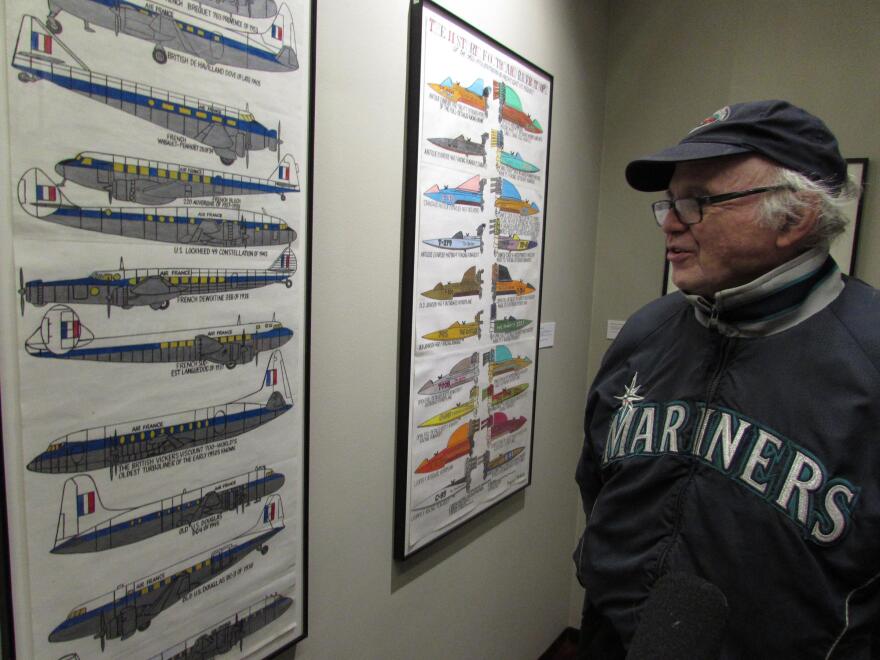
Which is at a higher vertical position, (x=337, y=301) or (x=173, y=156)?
(x=173, y=156)

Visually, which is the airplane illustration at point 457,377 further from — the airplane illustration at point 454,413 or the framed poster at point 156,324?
the framed poster at point 156,324

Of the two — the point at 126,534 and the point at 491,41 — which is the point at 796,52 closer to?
the point at 491,41

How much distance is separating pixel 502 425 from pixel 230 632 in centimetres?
107

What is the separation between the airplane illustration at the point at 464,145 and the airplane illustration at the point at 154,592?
3.14ft

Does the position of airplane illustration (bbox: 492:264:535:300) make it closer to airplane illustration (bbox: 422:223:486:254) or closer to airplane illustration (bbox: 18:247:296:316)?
airplane illustration (bbox: 422:223:486:254)

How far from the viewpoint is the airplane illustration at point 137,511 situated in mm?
786

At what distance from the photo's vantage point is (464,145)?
153 cm

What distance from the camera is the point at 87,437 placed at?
31.3 inches

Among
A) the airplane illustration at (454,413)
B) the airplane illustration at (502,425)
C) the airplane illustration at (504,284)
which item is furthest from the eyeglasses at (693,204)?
the airplane illustration at (502,425)

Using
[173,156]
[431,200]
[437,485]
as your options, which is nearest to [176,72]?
[173,156]

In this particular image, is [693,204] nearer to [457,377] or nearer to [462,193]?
[462,193]

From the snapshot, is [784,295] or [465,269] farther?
[465,269]

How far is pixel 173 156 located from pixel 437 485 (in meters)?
1.10

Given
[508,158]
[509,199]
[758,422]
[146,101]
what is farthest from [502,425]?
[146,101]
